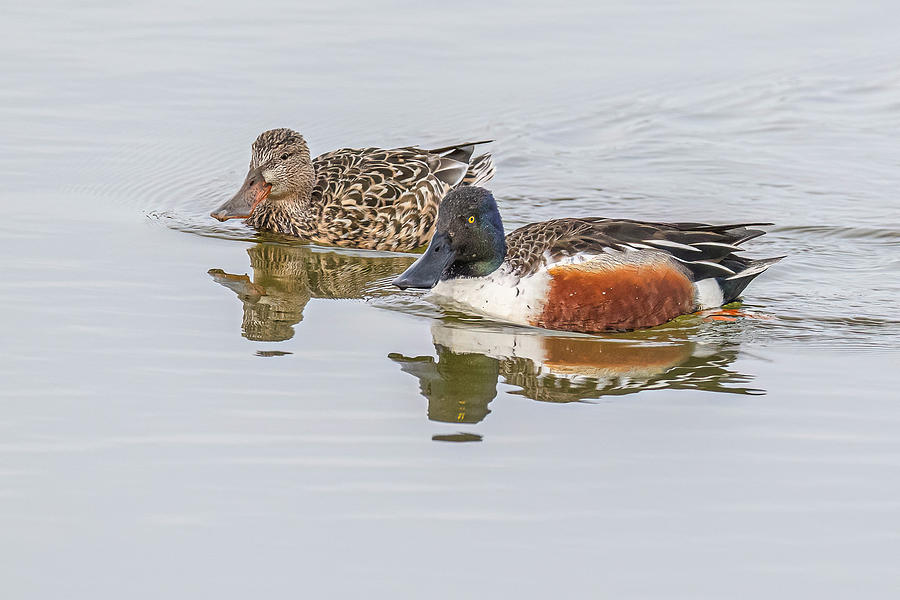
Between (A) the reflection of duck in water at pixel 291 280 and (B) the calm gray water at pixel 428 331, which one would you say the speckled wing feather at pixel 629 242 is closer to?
(B) the calm gray water at pixel 428 331

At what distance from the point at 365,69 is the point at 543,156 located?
2417 millimetres

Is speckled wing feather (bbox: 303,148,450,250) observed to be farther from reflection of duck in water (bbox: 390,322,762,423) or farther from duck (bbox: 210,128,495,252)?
reflection of duck in water (bbox: 390,322,762,423)

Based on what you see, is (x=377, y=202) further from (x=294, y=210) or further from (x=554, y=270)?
(x=554, y=270)

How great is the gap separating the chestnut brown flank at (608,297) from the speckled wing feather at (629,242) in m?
0.14

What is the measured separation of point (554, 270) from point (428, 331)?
85 centimetres

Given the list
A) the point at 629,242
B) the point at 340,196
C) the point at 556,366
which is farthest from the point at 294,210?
the point at 556,366

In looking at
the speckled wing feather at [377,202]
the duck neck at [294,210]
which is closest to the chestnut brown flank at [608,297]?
the speckled wing feather at [377,202]

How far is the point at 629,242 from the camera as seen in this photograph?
8281 mm

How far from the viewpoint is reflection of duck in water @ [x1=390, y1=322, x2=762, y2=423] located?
7.06 meters

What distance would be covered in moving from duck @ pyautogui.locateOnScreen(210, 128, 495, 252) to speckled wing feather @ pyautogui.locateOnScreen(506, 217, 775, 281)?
199cm

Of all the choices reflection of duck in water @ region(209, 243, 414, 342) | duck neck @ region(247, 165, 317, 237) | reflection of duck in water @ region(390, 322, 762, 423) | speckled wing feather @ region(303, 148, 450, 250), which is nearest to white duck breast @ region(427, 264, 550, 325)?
reflection of duck in water @ region(390, 322, 762, 423)

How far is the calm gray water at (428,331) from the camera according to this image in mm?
5254

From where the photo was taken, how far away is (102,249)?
9.66m

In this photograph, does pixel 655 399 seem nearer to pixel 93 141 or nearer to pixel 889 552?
pixel 889 552
